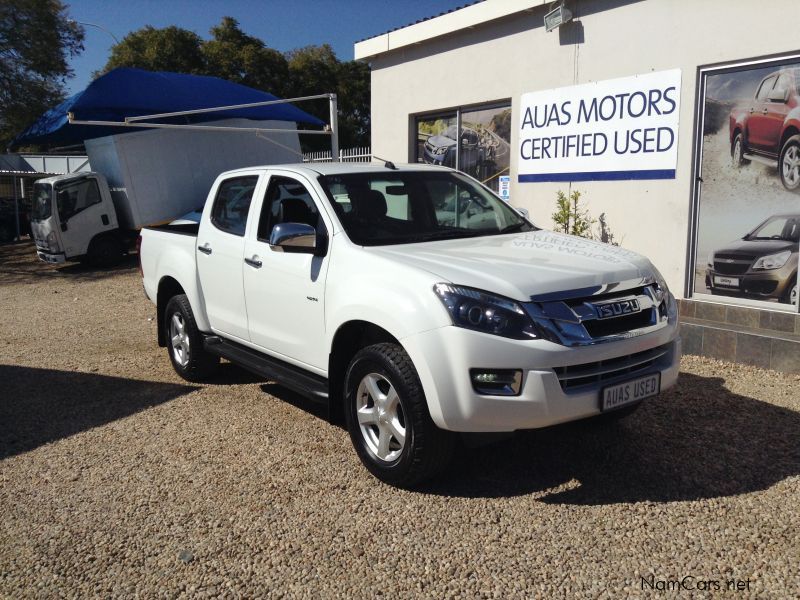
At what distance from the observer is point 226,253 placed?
5.56m

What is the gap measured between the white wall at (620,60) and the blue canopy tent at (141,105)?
2326 millimetres

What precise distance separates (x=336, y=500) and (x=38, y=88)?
981 inches

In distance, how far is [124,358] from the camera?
7523mm

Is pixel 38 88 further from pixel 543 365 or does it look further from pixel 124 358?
pixel 543 365

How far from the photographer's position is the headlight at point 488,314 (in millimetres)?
3562

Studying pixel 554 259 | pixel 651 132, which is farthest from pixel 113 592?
pixel 651 132

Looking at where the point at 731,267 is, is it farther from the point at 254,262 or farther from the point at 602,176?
A: the point at 254,262

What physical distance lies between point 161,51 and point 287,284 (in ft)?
99.6

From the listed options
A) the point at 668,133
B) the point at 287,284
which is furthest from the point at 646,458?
the point at 668,133

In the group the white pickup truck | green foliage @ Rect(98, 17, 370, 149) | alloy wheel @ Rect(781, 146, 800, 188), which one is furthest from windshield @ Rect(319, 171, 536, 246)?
green foliage @ Rect(98, 17, 370, 149)

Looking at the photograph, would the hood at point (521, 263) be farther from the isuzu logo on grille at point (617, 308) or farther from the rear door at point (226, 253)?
the rear door at point (226, 253)

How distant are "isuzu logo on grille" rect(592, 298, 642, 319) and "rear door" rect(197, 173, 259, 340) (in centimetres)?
269

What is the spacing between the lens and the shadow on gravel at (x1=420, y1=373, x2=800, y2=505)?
13.1 feet

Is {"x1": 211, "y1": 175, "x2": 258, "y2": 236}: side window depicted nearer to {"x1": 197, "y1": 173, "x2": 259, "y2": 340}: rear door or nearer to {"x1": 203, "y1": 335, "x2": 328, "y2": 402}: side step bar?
{"x1": 197, "y1": 173, "x2": 259, "y2": 340}: rear door
